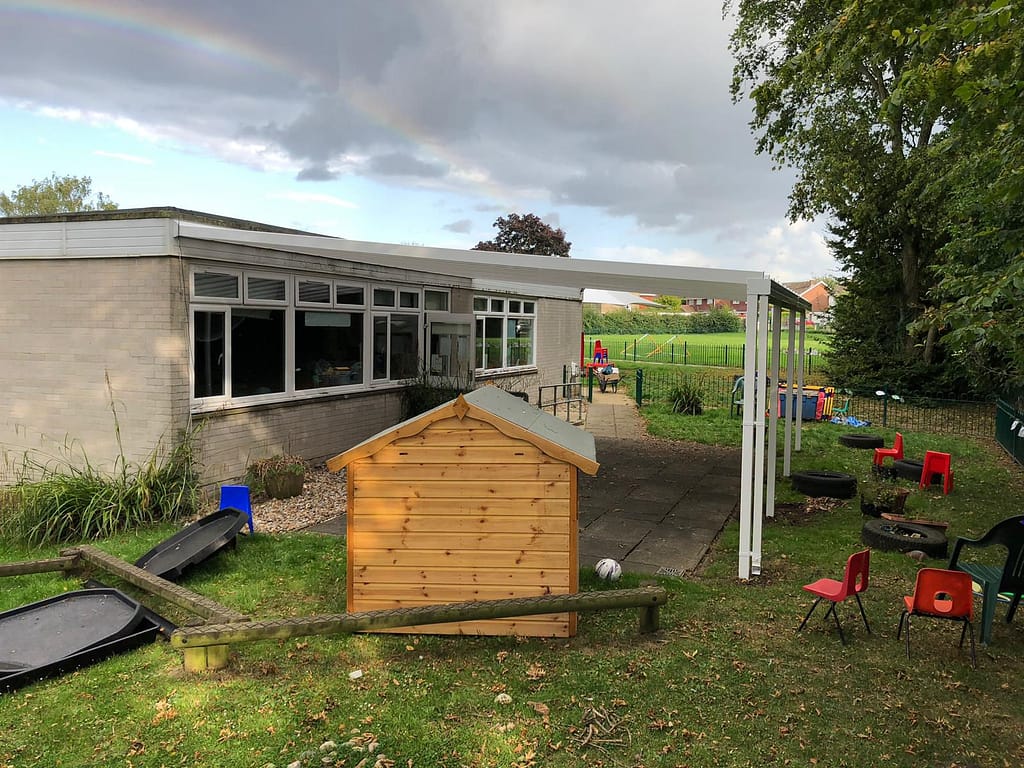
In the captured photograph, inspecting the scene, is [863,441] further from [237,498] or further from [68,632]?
[68,632]

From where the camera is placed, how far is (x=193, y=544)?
6.14 metres

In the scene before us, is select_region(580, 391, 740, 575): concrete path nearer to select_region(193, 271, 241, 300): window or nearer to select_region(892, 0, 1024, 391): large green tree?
select_region(892, 0, 1024, 391): large green tree

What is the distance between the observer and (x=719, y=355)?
38.2 meters

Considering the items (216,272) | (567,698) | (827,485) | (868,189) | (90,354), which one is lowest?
(567,698)

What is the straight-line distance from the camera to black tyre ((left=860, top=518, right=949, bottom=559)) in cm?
655

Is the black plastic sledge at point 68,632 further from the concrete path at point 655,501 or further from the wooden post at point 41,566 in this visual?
the concrete path at point 655,501

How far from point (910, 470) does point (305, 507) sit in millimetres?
8237

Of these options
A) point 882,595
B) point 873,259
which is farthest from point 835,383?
point 882,595

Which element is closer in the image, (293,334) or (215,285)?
(215,285)

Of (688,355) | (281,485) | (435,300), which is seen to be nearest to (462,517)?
(281,485)

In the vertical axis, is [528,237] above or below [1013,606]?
above

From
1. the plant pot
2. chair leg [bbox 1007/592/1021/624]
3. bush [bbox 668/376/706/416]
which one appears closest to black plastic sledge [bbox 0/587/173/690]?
the plant pot

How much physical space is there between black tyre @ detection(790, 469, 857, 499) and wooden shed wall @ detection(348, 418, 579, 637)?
18.6 ft

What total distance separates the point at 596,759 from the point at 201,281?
6.71 meters
